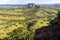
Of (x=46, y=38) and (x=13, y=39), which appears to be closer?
(x=46, y=38)

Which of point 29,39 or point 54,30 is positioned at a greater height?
point 54,30

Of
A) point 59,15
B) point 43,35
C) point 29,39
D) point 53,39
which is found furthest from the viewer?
point 29,39

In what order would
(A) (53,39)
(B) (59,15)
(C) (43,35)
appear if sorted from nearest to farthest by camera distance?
1. (A) (53,39)
2. (C) (43,35)
3. (B) (59,15)

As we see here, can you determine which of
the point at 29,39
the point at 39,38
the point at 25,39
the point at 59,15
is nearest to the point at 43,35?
the point at 39,38

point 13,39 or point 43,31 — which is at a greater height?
point 43,31

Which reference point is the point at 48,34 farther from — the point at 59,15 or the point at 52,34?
the point at 59,15

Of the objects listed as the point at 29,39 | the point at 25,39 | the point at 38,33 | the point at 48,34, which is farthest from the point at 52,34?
the point at 25,39

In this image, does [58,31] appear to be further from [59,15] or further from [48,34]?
[59,15]

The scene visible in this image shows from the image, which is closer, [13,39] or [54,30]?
[54,30]

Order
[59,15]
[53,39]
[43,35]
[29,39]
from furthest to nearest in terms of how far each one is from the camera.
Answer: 1. [29,39]
2. [59,15]
3. [43,35]
4. [53,39]
